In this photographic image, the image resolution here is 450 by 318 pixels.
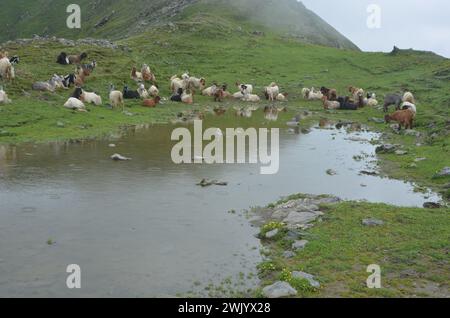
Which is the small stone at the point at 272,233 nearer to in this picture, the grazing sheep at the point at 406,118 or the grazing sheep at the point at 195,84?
the grazing sheep at the point at 406,118

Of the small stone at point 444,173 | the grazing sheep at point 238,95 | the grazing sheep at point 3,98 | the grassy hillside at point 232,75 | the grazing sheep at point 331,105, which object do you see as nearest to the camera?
the small stone at point 444,173

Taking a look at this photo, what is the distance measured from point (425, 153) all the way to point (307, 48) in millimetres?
49085

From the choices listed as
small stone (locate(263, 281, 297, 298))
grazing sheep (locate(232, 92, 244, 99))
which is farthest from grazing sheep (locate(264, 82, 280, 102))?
small stone (locate(263, 281, 297, 298))

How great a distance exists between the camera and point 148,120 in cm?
3195

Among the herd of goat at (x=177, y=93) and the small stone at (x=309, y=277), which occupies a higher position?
the herd of goat at (x=177, y=93)

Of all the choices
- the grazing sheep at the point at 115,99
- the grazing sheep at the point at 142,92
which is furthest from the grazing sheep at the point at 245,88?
the grazing sheep at the point at 115,99

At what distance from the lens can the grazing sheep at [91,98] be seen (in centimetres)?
3344

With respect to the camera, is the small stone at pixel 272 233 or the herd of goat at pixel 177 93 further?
the herd of goat at pixel 177 93

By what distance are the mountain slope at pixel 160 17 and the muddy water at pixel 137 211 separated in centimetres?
5829
